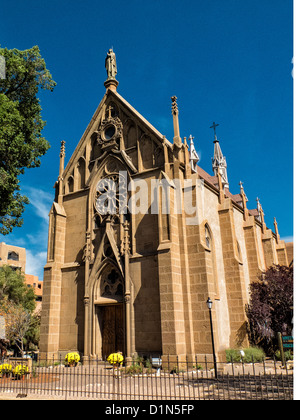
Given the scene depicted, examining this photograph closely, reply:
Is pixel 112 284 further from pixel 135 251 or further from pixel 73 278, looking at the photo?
pixel 73 278

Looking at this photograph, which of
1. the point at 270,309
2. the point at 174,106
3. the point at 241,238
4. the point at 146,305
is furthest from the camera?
the point at 241,238

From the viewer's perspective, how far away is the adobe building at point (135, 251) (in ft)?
55.3

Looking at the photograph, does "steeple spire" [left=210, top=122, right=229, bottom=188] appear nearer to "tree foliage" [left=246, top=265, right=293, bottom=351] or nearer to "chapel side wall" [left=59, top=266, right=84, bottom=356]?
"tree foliage" [left=246, top=265, right=293, bottom=351]

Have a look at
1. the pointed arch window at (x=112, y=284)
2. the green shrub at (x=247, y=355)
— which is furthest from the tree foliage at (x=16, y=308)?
the green shrub at (x=247, y=355)

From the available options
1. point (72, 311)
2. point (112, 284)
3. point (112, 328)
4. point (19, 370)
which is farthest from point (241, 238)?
point (19, 370)

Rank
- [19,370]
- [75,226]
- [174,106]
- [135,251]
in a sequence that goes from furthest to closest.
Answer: [75,226] → [174,106] → [135,251] → [19,370]

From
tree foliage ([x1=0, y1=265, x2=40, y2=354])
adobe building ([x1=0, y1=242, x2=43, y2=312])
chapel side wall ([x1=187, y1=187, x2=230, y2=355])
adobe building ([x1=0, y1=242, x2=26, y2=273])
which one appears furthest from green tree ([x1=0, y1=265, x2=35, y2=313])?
adobe building ([x1=0, y1=242, x2=26, y2=273])

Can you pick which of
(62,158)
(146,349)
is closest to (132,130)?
(62,158)

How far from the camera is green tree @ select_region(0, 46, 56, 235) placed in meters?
16.6

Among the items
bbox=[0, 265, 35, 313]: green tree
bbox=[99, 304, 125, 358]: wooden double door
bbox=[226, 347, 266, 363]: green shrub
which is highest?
bbox=[0, 265, 35, 313]: green tree

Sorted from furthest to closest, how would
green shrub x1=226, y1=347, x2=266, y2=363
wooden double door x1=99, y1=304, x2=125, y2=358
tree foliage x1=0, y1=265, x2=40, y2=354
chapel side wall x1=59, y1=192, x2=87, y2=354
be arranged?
1. tree foliage x1=0, y1=265, x2=40, y2=354
2. chapel side wall x1=59, y1=192, x2=87, y2=354
3. wooden double door x1=99, y1=304, x2=125, y2=358
4. green shrub x1=226, y1=347, x2=266, y2=363

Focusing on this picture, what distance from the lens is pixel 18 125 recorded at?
17.2 m

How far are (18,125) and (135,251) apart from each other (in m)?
8.88

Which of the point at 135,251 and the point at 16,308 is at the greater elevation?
the point at 135,251
